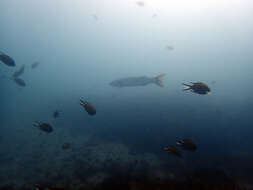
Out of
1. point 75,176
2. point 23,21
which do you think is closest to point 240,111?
point 75,176

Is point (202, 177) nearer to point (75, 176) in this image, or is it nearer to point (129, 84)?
point (75, 176)

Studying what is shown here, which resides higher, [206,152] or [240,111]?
[240,111]

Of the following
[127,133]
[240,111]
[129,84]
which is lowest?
[127,133]

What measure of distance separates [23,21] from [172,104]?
9363 centimetres

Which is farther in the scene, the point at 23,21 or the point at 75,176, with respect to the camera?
the point at 23,21

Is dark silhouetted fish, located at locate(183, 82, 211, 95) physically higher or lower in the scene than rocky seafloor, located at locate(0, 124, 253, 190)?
higher

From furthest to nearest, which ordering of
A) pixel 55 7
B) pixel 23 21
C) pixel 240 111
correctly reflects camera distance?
pixel 23 21 → pixel 55 7 → pixel 240 111

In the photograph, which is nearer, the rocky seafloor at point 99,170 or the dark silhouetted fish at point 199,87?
the dark silhouetted fish at point 199,87

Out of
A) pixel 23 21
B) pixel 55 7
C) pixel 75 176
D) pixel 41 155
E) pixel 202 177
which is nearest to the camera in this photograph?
pixel 202 177

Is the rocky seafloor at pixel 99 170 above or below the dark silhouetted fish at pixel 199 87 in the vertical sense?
below

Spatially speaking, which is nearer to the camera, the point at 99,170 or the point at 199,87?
the point at 199,87

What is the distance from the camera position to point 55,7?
79.2 metres

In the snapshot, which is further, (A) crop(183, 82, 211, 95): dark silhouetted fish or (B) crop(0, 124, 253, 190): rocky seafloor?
(B) crop(0, 124, 253, 190): rocky seafloor

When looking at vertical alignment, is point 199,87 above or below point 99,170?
above
